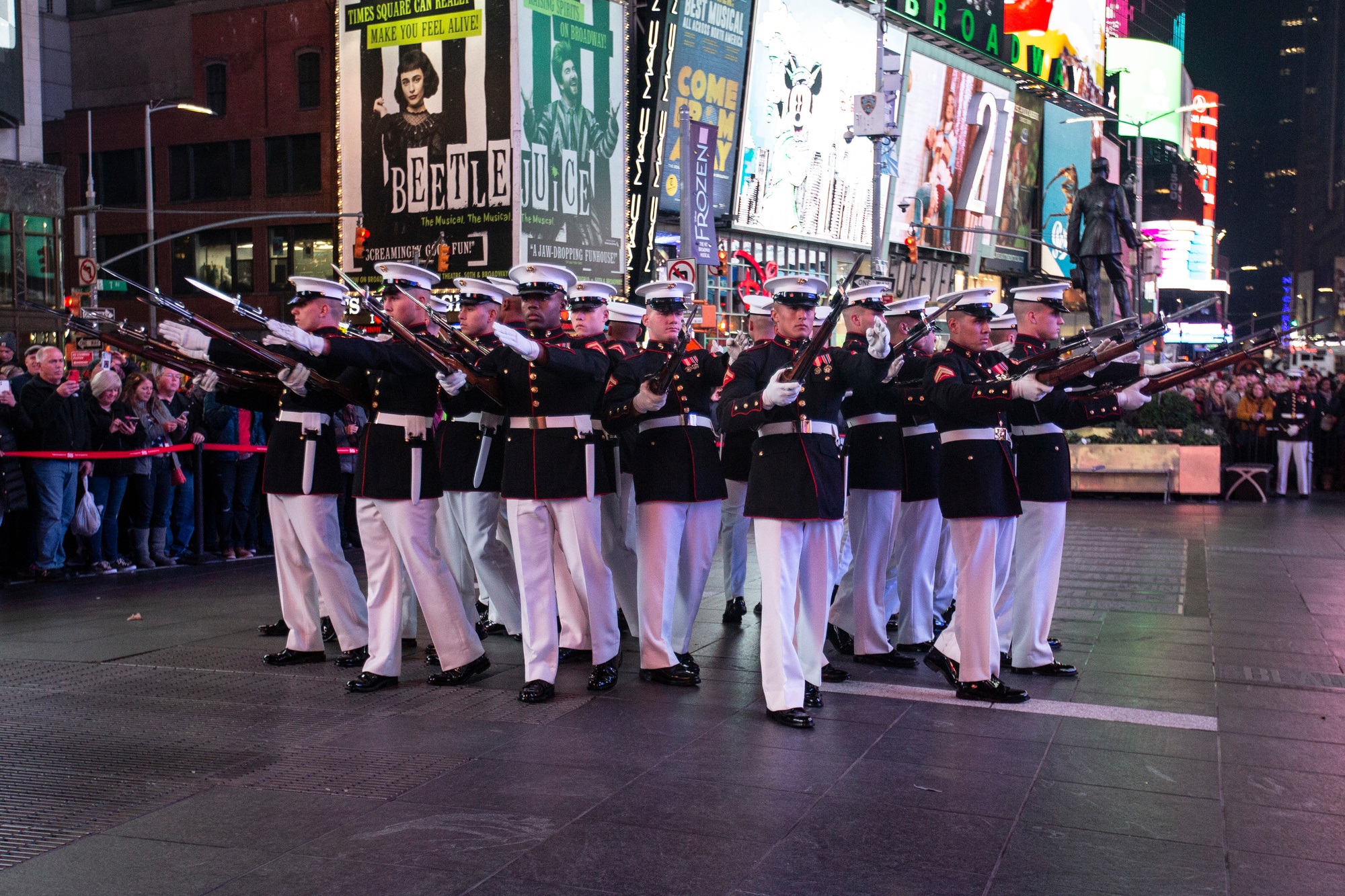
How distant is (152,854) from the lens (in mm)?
4992

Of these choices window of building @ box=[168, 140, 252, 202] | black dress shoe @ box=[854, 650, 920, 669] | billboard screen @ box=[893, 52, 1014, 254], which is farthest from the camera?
billboard screen @ box=[893, 52, 1014, 254]

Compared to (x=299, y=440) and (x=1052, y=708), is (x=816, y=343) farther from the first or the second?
(x=299, y=440)

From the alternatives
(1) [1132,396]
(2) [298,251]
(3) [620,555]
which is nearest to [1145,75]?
(2) [298,251]

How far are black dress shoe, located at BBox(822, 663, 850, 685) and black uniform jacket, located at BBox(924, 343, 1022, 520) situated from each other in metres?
1.21

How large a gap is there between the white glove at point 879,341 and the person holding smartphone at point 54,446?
29.0 ft

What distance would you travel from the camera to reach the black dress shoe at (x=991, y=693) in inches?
295

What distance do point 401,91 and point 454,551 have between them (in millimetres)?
34025

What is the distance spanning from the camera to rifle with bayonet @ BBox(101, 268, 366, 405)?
801 cm

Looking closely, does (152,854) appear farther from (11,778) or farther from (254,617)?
(254,617)

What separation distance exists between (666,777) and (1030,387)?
287 centimetres

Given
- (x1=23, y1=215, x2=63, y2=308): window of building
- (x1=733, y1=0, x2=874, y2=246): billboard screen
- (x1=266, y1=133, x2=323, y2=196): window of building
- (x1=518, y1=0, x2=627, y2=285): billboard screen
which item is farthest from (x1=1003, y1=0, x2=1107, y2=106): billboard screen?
(x1=23, y1=215, x2=63, y2=308): window of building

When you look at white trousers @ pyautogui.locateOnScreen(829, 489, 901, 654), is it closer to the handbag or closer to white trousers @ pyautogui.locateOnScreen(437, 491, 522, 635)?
white trousers @ pyautogui.locateOnScreen(437, 491, 522, 635)

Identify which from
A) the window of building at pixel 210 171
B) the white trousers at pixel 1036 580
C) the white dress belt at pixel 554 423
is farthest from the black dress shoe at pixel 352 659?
the window of building at pixel 210 171

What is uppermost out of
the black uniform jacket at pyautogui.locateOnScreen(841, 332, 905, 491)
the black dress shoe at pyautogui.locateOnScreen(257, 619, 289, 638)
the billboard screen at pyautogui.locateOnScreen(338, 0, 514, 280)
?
the billboard screen at pyautogui.locateOnScreen(338, 0, 514, 280)
